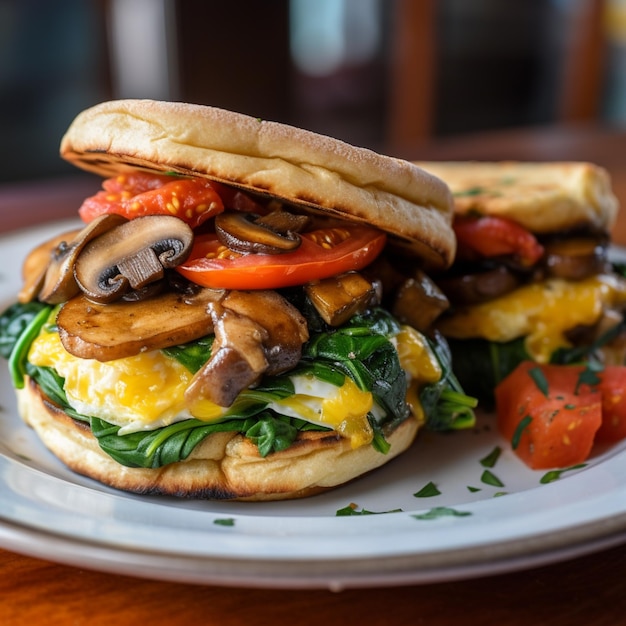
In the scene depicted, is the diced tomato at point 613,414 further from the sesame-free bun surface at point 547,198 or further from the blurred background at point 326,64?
the blurred background at point 326,64

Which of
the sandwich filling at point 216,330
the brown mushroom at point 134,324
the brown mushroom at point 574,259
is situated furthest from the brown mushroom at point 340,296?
the brown mushroom at point 574,259

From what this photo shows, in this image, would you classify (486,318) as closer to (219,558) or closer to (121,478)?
(121,478)

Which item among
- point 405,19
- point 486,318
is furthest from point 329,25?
point 486,318

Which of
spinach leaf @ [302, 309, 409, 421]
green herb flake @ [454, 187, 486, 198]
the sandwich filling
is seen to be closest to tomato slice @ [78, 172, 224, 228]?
the sandwich filling

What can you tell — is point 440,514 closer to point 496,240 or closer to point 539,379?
point 539,379

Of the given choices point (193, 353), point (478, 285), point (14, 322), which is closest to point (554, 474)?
point (478, 285)

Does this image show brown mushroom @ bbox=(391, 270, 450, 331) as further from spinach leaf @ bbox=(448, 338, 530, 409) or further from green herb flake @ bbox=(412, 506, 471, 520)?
green herb flake @ bbox=(412, 506, 471, 520)
